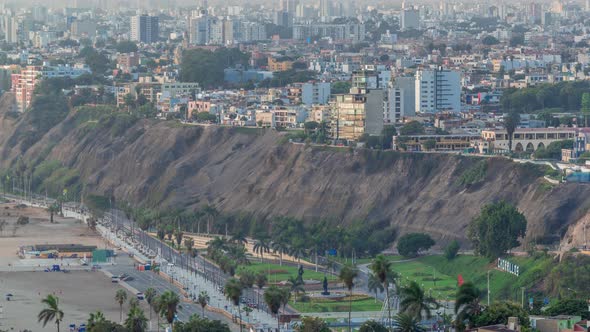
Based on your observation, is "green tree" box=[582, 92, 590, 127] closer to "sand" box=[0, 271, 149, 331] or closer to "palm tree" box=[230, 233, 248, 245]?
"palm tree" box=[230, 233, 248, 245]

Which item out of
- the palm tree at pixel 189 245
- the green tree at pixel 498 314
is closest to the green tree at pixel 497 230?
the palm tree at pixel 189 245

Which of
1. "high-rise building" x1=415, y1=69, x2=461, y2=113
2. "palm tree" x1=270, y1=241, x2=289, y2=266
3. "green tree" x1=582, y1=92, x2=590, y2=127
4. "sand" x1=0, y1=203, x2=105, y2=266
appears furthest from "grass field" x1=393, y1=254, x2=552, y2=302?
"high-rise building" x1=415, y1=69, x2=461, y2=113

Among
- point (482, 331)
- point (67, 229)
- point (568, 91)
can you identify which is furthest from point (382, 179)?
point (482, 331)

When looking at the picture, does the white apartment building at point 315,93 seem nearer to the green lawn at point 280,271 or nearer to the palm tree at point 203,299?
the green lawn at point 280,271

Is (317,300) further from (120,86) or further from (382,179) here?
(120,86)

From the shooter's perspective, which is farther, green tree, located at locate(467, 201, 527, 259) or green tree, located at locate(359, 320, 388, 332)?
green tree, located at locate(467, 201, 527, 259)
